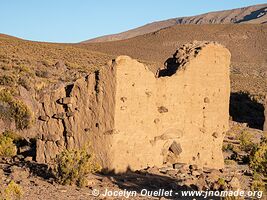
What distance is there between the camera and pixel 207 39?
78.6 m

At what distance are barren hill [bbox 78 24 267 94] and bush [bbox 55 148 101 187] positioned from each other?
50365 mm

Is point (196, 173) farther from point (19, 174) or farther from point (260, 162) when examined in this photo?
point (19, 174)

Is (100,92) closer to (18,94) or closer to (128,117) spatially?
(128,117)

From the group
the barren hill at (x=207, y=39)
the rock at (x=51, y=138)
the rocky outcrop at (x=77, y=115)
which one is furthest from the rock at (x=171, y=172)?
the barren hill at (x=207, y=39)

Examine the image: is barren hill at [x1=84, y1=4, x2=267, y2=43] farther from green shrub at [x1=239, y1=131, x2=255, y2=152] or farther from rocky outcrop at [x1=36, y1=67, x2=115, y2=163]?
rocky outcrop at [x1=36, y1=67, x2=115, y2=163]

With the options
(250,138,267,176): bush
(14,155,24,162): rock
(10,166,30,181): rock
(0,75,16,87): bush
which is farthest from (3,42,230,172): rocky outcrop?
(0,75,16,87): bush

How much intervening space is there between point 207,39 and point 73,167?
70223 millimetres

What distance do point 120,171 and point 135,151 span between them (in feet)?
1.95

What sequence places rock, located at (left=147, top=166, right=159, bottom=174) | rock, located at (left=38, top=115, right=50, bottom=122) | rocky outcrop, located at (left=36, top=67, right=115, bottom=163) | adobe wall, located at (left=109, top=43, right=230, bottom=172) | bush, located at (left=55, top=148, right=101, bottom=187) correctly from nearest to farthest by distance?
1. bush, located at (left=55, top=148, right=101, bottom=187)
2. rocky outcrop, located at (left=36, top=67, right=115, bottom=163)
3. adobe wall, located at (left=109, top=43, right=230, bottom=172)
4. rock, located at (left=147, top=166, right=159, bottom=174)
5. rock, located at (left=38, top=115, right=50, bottom=122)

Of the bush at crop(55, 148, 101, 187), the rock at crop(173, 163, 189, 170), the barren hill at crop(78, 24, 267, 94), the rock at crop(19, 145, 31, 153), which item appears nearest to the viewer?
the bush at crop(55, 148, 101, 187)

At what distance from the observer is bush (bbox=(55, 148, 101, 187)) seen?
33.1ft

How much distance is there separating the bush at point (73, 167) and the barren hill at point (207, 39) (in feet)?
165

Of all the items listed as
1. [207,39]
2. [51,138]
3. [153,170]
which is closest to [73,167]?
[51,138]

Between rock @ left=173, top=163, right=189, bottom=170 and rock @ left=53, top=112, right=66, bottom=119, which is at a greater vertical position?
rock @ left=53, top=112, right=66, bottom=119
